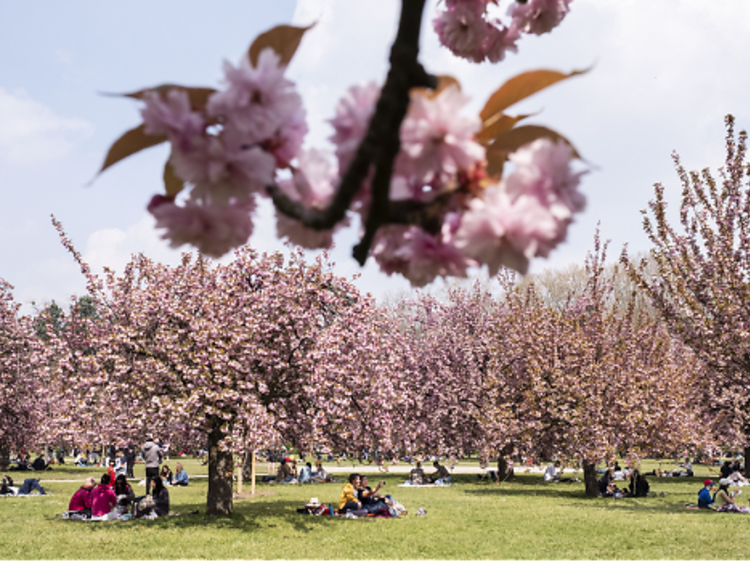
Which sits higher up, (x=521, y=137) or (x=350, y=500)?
(x=521, y=137)

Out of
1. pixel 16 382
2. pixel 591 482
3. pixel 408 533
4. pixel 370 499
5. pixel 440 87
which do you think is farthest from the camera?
pixel 16 382

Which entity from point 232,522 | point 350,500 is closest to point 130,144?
point 232,522

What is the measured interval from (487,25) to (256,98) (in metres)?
1.22

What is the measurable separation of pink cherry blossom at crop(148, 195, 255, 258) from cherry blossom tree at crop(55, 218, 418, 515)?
9899mm

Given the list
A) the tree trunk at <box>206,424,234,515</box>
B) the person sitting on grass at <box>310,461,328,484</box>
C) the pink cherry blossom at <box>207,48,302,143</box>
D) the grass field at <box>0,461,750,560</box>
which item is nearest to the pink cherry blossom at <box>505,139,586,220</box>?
the pink cherry blossom at <box>207,48,302,143</box>

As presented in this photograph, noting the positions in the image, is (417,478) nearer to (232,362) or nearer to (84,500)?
(84,500)

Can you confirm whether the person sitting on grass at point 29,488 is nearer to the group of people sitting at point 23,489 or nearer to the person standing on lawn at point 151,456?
the group of people sitting at point 23,489

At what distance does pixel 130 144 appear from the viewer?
1.37 m

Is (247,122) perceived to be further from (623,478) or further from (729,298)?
(623,478)

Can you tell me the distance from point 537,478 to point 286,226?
93.1 feet

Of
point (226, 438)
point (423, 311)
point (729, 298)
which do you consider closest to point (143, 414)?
point (226, 438)

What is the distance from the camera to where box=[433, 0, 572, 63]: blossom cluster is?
→ 207 centimetres

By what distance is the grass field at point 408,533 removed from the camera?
1001 cm

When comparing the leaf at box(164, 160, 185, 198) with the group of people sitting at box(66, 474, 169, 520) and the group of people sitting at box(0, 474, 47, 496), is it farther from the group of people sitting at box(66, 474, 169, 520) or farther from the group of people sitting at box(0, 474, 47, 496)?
the group of people sitting at box(0, 474, 47, 496)
